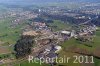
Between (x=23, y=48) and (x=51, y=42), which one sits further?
(x=51, y=42)

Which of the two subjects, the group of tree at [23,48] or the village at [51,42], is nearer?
the village at [51,42]

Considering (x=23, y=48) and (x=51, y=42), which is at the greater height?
(x=23, y=48)

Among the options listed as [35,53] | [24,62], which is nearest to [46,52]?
[35,53]

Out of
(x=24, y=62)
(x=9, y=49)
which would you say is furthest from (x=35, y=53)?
(x=9, y=49)

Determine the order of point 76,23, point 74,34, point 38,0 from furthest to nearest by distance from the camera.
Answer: point 38,0, point 76,23, point 74,34

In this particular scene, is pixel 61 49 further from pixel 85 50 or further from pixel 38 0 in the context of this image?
pixel 38 0

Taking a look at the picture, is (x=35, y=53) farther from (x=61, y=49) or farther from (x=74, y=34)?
(x=74, y=34)

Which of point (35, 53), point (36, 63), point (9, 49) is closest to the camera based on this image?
point (36, 63)

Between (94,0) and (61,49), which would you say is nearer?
(61,49)

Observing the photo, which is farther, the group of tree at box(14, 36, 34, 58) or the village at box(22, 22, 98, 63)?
the group of tree at box(14, 36, 34, 58)
